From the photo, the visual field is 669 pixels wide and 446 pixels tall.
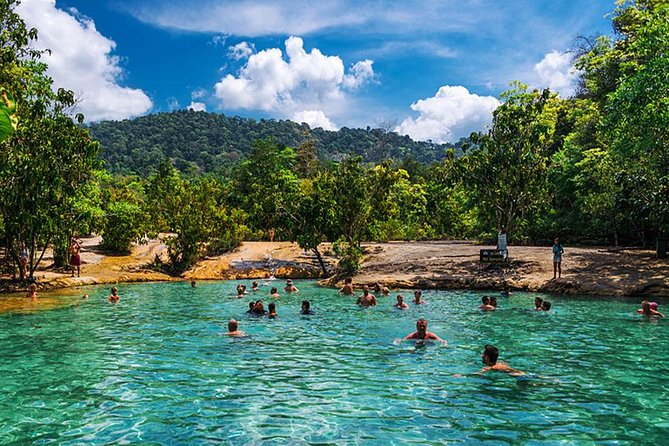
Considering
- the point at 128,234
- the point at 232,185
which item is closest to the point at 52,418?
the point at 128,234

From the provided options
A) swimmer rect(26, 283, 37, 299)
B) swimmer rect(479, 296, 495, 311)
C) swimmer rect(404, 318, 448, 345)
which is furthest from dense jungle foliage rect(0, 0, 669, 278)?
swimmer rect(404, 318, 448, 345)

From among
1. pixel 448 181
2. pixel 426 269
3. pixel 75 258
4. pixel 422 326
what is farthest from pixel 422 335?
pixel 75 258

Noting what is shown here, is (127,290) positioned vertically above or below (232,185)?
below

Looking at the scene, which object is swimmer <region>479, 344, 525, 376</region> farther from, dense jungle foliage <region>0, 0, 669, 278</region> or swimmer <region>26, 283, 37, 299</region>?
swimmer <region>26, 283, 37, 299</region>

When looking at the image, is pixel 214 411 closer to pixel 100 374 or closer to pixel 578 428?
pixel 100 374

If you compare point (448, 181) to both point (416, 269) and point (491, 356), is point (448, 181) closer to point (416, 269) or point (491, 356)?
point (416, 269)

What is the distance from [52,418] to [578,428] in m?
8.27

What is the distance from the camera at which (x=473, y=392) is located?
30.5 feet

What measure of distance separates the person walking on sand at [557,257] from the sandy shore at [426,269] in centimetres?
43

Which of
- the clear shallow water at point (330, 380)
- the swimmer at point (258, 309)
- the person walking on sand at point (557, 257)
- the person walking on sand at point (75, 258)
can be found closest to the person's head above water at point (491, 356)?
the clear shallow water at point (330, 380)

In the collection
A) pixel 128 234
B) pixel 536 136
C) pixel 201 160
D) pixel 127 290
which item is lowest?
pixel 127 290

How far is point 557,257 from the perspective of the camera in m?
23.4

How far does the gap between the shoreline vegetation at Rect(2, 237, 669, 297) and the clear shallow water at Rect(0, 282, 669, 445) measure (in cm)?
519

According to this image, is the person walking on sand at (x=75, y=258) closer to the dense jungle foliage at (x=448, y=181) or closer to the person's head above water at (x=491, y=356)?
the dense jungle foliage at (x=448, y=181)
